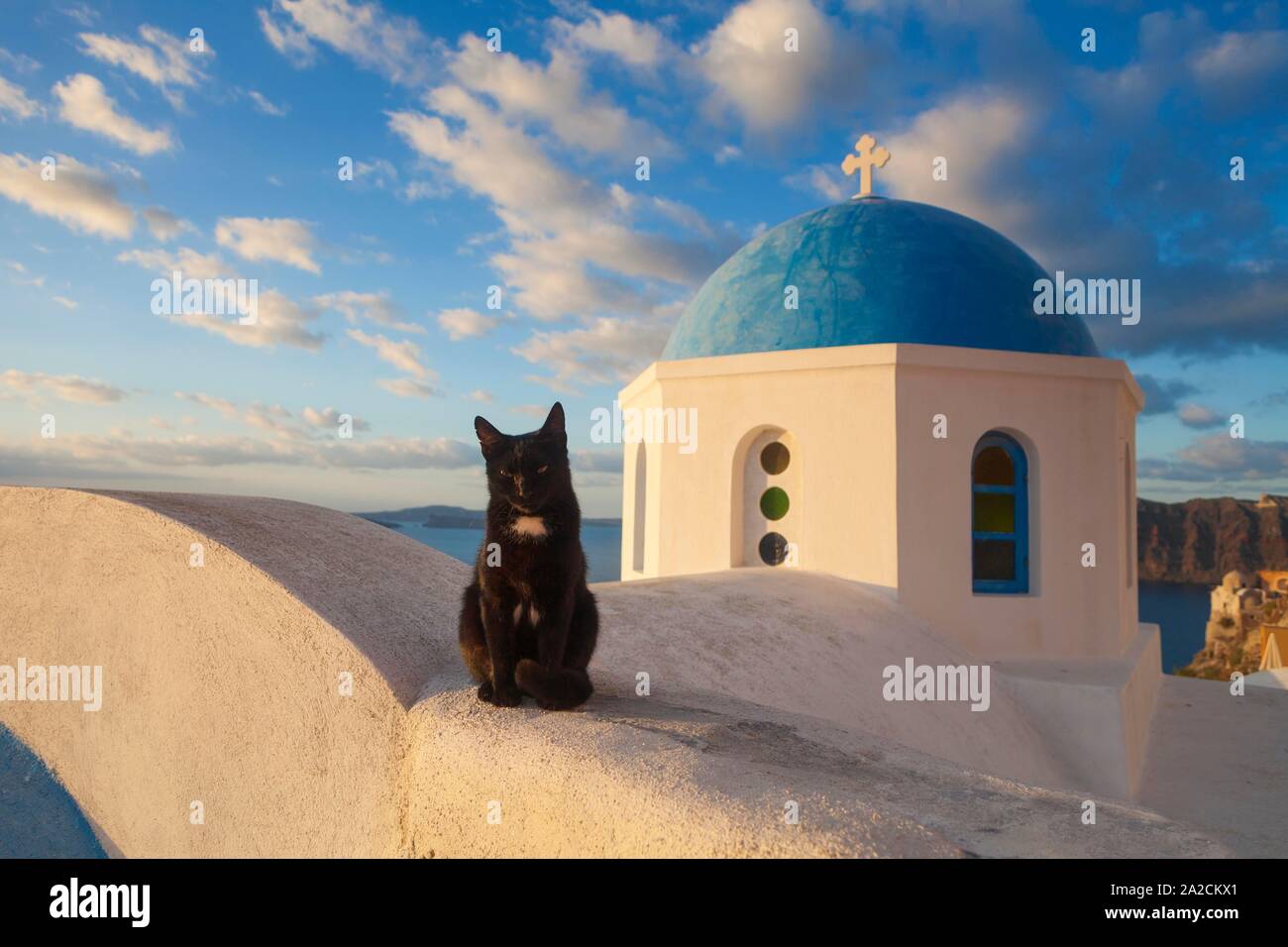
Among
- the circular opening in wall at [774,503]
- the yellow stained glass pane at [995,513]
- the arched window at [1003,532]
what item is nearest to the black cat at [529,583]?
the circular opening in wall at [774,503]

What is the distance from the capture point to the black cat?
3.09 metres

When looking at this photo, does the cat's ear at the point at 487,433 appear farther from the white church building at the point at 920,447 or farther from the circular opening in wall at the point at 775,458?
the circular opening in wall at the point at 775,458

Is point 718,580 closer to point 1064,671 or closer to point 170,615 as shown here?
point 1064,671

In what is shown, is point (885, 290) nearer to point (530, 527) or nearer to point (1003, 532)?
point (1003, 532)

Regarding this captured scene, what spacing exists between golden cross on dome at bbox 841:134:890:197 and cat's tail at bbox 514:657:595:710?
982cm

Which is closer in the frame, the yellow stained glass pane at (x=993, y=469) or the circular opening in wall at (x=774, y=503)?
the circular opening in wall at (x=774, y=503)

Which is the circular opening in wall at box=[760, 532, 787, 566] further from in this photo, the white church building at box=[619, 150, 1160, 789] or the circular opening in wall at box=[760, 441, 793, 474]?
the circular opening in wall at box=[760, 441, 793, 474]

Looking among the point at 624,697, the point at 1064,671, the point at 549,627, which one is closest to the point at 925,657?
the point at 1064,671

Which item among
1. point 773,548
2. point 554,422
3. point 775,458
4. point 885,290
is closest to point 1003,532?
point 773,548

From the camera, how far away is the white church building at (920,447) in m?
8.65

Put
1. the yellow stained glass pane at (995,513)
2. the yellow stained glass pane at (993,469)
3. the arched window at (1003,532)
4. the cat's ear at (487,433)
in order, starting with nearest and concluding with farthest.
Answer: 1. the cat's ear at (487,433)
2. the arched window at (1003,532)
3. the yellow stained glass pane at (993,469)
4. the yellow stained glass pane at (995,513)

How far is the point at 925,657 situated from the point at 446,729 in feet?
18.3

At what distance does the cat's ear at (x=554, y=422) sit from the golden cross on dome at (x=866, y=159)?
362 inches

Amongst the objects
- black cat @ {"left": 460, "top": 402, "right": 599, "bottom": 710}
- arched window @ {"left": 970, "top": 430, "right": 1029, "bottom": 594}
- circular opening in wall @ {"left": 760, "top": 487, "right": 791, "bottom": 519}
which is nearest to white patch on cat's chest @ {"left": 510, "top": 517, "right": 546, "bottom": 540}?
black cat @ {"left": 460, "top": 402, "right": 599, "bottom": 710}
